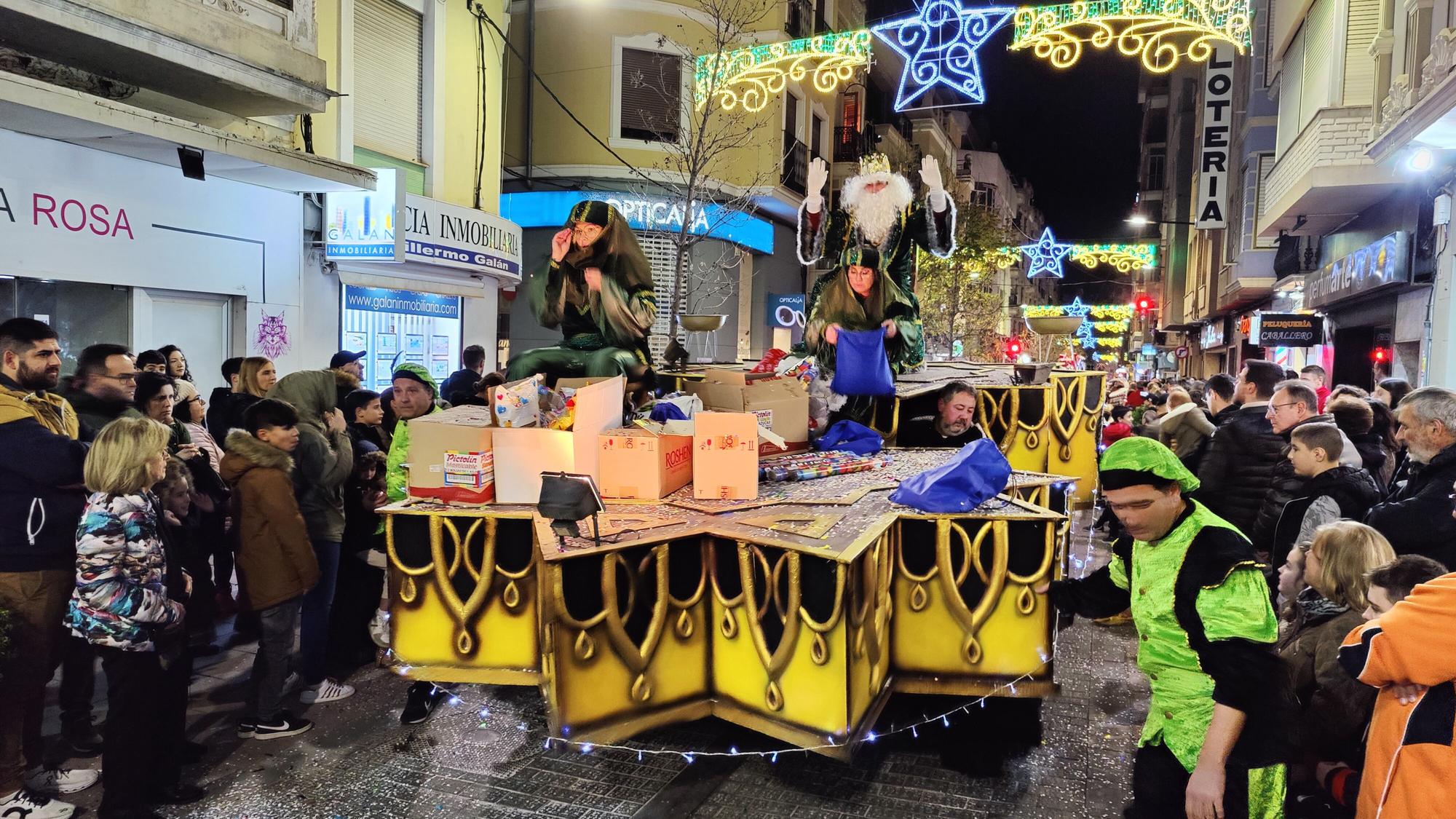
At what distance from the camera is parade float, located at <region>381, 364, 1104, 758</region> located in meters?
3.46

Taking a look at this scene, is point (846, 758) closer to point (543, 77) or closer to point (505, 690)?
point (505, 690)

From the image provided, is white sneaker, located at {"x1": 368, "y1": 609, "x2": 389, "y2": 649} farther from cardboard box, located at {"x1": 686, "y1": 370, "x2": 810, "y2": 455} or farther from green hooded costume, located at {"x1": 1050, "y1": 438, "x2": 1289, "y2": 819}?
green hooded costume, located at {"x1": 1050, "y1": 438, "x2": 1289, "y2": 819}

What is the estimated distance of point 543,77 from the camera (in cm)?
1720

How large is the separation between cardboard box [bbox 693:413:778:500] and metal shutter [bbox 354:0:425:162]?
373 inches

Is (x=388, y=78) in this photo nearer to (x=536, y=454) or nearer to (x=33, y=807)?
(x=536, y=454)

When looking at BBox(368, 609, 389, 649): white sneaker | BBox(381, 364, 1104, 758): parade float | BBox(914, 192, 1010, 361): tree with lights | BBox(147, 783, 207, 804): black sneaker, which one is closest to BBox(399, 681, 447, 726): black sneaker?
BBox(368, 609, 389, 649): white sneaker

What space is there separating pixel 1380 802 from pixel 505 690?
13.6 ft

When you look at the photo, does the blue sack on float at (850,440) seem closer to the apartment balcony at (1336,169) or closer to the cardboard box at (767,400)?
the cardboard box at (767,400)

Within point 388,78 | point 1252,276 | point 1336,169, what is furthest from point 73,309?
point 1252,276

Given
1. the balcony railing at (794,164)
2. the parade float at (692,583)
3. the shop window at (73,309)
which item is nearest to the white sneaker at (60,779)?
the parade float at (692,583)

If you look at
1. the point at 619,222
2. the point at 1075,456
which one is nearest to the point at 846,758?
the point at 619,222

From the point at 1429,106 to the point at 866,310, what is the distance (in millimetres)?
6548

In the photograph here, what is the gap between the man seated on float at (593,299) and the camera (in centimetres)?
522

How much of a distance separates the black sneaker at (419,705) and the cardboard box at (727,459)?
192 centimetres
